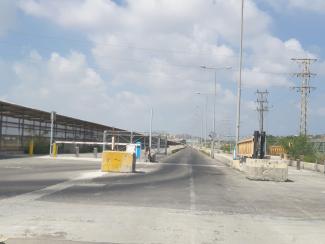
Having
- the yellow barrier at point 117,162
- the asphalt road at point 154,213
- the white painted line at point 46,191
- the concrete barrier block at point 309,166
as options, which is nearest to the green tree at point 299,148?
the concrete barrier block at point 309,166

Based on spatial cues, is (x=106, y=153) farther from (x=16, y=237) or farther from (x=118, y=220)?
(x=16, y=237)

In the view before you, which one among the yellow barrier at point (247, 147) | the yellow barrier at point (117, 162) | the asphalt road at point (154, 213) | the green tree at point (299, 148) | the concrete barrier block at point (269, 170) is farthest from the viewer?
the green tree at point (299, 148)

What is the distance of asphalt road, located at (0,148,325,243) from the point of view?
421 inches

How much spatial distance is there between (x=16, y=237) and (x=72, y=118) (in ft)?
169

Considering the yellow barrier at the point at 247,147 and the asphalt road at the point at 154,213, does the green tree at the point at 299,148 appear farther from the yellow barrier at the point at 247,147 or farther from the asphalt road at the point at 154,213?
the asphalt road at the point at 154,213

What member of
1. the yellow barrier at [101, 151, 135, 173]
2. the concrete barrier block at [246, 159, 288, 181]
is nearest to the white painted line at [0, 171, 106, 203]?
the yellow barrier at [101, 151, 135, 173]

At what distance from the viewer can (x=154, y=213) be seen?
1374cm

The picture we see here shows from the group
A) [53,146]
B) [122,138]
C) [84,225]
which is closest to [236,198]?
[84,225]

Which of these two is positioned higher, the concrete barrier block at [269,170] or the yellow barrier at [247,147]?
the yellow barrier at [247,147]

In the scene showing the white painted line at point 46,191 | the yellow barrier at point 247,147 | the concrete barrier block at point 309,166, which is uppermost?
the yellow barrier at point 247,147

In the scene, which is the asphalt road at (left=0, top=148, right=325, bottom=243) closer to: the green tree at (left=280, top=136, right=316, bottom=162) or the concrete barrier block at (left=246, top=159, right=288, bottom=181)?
the concrete barrier block at (left=246, top=159, right=288, bottom=181)

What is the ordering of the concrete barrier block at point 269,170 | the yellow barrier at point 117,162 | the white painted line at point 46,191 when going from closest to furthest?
the white painted line at point 46,191 < the yellow barrier at point 117,162 < the concrete barrier block at point 269,170

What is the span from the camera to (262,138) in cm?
3859

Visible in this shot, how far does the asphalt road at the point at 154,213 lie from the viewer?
35.1ft
